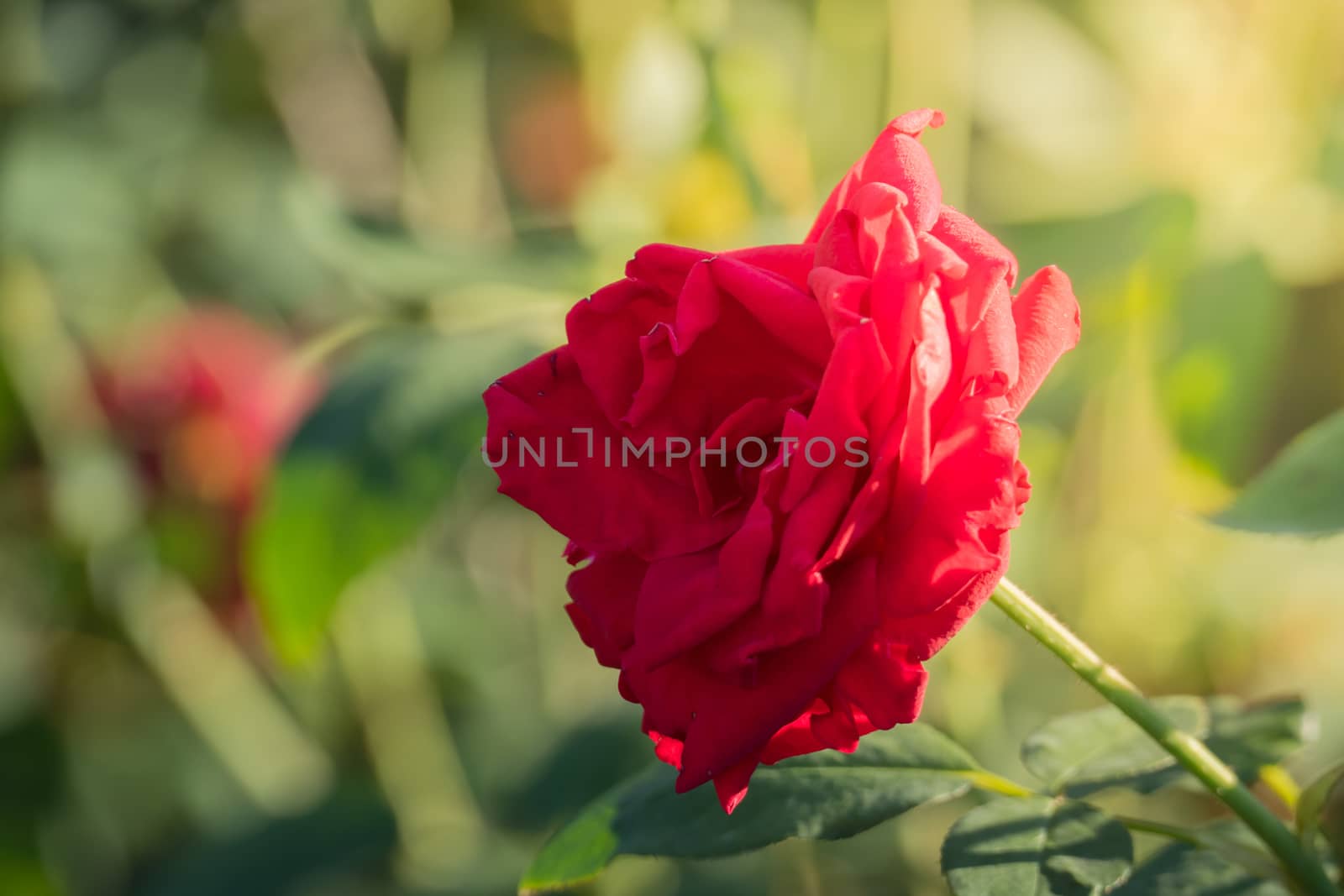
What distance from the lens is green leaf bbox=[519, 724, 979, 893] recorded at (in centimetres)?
29

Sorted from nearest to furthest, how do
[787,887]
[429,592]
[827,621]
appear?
[827,621] → [787,887] → [429,592]

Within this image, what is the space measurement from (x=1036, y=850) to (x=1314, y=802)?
0.07 m

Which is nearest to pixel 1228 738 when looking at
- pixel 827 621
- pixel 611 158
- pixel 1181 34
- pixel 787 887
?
pixel 827 621

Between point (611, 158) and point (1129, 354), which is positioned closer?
point (1129, 354)

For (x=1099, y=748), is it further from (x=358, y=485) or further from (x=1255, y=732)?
(x=358, y=485)

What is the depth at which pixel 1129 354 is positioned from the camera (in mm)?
642

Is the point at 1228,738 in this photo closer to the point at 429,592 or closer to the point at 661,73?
the point at 661,73

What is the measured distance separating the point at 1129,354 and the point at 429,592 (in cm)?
54

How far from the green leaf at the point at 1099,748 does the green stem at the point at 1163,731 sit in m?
A: 0.03

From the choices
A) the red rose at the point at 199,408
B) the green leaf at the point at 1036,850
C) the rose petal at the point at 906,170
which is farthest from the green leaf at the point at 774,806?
the red rose at the point at 199,408

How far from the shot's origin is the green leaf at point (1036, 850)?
0.27 m

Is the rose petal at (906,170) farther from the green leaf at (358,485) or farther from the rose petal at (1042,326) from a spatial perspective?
the green leaf at (358,485)

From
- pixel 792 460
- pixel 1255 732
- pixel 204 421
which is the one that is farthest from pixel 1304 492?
pixel 204 421

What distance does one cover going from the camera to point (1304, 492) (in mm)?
329
